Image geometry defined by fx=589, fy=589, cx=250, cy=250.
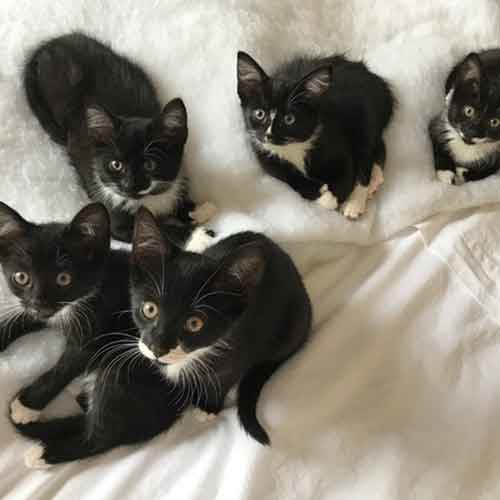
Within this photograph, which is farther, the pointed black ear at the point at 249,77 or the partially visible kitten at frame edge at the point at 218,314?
the pointed black ear at the point at 249,77

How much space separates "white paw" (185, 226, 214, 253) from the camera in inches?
56.8

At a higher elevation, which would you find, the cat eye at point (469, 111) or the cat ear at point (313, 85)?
the cat ear at point (313, 85)

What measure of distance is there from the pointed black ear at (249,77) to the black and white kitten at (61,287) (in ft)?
1.76

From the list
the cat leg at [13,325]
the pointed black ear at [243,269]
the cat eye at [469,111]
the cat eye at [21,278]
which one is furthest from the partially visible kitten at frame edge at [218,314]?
the cat eye at [469,111]

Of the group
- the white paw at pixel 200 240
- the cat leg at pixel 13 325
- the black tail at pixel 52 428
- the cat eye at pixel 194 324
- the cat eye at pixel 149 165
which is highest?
the cat eye at pixel 149 165

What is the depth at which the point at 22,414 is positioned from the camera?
1229mm

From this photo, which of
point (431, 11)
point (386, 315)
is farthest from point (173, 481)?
point (431, 11)

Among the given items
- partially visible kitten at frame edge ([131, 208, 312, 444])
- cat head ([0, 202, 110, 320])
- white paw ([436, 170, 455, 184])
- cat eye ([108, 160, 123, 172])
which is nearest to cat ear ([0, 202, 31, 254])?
cat head ([0, 202, 110, 320])

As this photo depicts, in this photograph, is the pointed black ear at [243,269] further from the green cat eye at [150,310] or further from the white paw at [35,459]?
the white paw at [35,459]

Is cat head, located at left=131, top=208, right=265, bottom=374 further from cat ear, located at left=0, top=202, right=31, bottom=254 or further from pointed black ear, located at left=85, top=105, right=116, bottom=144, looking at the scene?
pointed black ear, located at left=85, top=105, right=116, bottom=144

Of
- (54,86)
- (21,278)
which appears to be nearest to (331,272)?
(21,278)

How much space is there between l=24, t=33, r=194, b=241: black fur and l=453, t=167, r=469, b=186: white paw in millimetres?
739

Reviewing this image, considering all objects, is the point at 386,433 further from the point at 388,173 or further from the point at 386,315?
the point at 388,173

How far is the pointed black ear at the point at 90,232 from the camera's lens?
111cm
